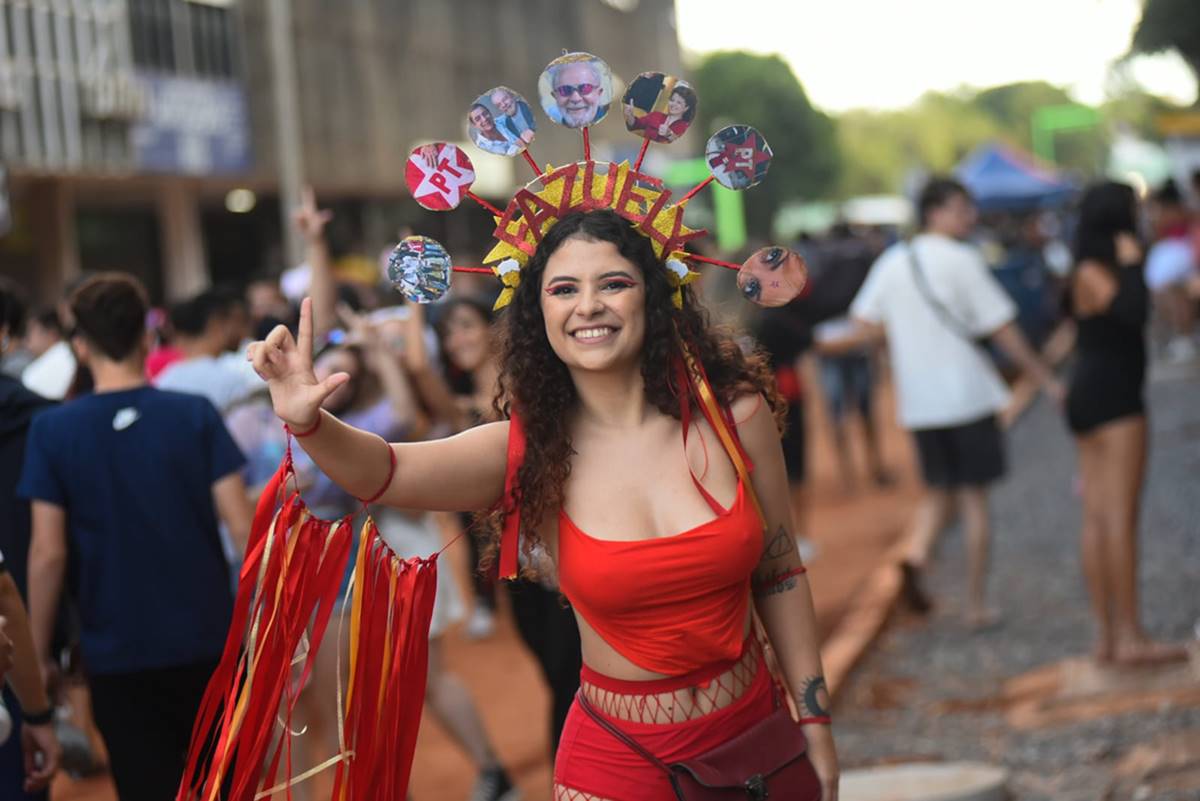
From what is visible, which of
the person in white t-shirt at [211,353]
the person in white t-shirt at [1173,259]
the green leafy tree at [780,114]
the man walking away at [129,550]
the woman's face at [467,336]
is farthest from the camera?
the green leafy tree at [780,114]

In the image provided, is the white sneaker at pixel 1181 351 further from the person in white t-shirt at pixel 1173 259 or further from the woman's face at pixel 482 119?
the woman's face at pixel 482 119

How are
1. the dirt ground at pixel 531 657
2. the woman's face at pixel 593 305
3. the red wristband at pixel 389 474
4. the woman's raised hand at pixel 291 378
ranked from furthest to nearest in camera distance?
1. the dirt ground at pixel 531 657
2. the woman's face at pixel 593 305
3. the red wristband at pixel 389 474
4. the woman's raised hand at pixel 291 378

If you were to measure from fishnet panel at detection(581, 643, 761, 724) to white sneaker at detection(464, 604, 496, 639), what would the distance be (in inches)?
234

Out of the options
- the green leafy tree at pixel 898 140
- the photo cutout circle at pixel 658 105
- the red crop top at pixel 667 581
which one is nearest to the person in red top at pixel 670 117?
the photo cutout circle at pixel 658 105

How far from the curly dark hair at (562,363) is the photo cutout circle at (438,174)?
227 millimetres

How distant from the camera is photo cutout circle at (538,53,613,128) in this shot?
10.5ft

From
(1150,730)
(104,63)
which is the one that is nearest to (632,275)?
(1150,730)

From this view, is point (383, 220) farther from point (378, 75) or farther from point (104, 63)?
point (104, 63)

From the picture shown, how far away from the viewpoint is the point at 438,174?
325 cm

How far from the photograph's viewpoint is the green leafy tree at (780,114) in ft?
199

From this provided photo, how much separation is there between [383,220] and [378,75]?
10.4 feet

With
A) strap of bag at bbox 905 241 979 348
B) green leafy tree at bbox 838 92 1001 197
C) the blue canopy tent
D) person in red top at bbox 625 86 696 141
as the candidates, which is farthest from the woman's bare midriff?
green leafy tree at bbox 838 92 1001 197

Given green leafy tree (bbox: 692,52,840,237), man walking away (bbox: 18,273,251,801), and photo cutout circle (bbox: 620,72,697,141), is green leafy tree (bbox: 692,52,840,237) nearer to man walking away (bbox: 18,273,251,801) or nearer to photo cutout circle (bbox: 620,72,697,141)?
man walking away (bbox: 18,273,251,801)

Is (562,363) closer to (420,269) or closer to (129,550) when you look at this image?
(420,269)
